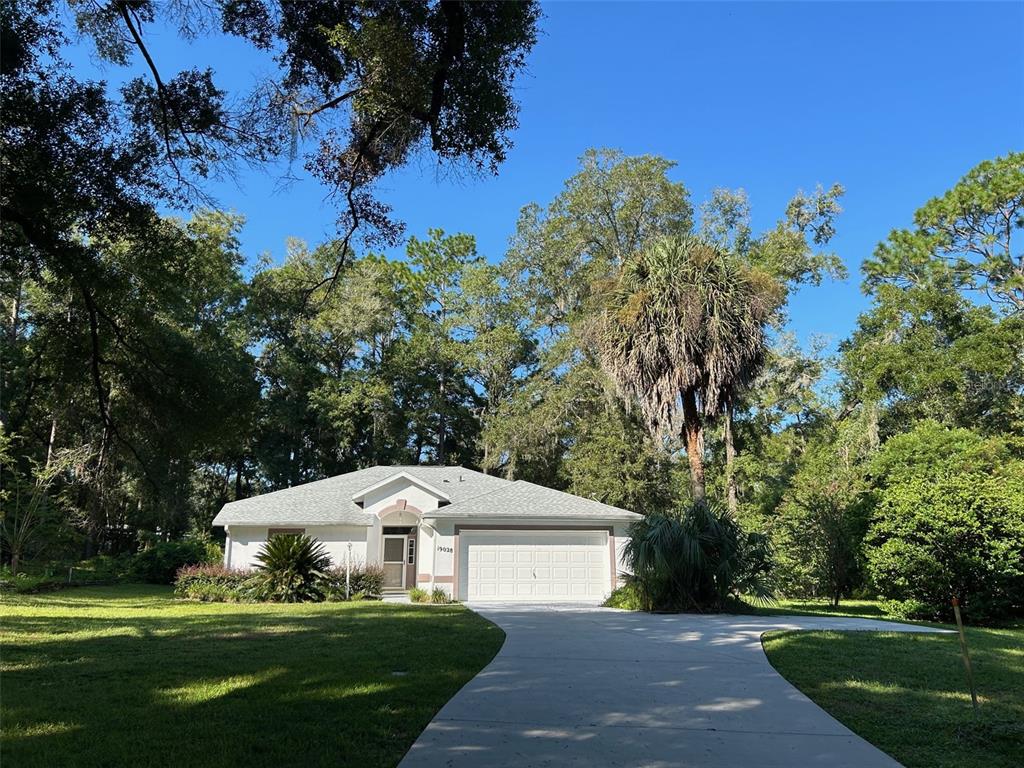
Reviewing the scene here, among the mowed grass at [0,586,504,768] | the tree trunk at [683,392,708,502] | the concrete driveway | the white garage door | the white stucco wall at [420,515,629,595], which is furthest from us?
the white garage door

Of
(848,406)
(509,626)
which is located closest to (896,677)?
(509,626)

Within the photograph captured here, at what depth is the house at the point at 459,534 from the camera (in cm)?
2012

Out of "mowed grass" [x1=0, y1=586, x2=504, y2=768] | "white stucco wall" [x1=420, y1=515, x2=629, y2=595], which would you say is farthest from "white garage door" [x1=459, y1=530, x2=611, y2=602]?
"mowed grass" [x1=0, y1=586, x2=504, y2=768]

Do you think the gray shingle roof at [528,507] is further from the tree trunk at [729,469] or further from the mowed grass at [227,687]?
the tree trunk at [729,469]

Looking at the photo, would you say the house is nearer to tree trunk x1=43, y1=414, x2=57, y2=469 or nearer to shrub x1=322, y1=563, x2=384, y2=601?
shrub x1=322, y1=563, x2=384, y2=601

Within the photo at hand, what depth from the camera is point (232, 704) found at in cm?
583

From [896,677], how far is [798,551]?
13.1 m

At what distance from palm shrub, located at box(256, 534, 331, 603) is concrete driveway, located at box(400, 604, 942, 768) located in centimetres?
948

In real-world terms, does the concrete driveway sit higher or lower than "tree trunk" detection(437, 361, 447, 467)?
lower

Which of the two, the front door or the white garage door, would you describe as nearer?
the white garage door

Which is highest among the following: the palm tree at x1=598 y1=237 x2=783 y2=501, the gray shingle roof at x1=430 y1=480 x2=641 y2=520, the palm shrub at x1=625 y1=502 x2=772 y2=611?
the palm tree at x1=598 y1=237 x2=783 y2=501

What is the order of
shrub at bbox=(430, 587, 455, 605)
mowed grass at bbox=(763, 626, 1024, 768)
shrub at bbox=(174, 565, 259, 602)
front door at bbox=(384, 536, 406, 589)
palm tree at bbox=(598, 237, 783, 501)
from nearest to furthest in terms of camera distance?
1. mowed grass at bbox=(763, 626, 1024, 768)
2. palm tree at bbox=(598, 237, 783, 501)
3. shrub at bbox=(174, 565, 259, 602)
4. shrub at bbox=(430, 587, 455, 605)
5. front door at bbox=(384, 536, 406, 589)

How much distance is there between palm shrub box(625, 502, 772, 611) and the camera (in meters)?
14.7

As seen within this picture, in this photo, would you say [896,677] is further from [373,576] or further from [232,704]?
[373,576]
